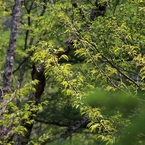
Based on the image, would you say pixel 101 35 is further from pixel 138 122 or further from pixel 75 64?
pixel 75 64

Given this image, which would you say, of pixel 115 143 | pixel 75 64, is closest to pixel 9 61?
pixel 75 64

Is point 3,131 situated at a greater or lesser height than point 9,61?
lesser

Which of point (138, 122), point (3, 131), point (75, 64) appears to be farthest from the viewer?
point (75, 64)

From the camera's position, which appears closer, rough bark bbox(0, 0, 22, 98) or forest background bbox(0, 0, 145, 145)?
forest background bbox(0, 0, 145, 145)

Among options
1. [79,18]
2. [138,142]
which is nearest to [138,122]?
[138,142]

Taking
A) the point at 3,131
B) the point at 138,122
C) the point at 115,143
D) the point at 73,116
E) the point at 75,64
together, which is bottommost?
the point at 73,116

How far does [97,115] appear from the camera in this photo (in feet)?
9.24

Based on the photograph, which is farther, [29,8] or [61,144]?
[29,8]

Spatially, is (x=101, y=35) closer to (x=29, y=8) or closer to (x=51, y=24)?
(x=51, y=24)

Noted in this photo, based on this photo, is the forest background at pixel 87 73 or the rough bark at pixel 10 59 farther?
the rough bark at pixel 10 59

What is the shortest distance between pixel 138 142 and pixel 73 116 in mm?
8388

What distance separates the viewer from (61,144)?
89.7 inches

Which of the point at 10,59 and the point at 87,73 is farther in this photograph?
the point at 10,59

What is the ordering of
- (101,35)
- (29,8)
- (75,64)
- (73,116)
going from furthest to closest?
1. (29,8)
2. (73,116)
3. (75,64)
4. (101,35)
